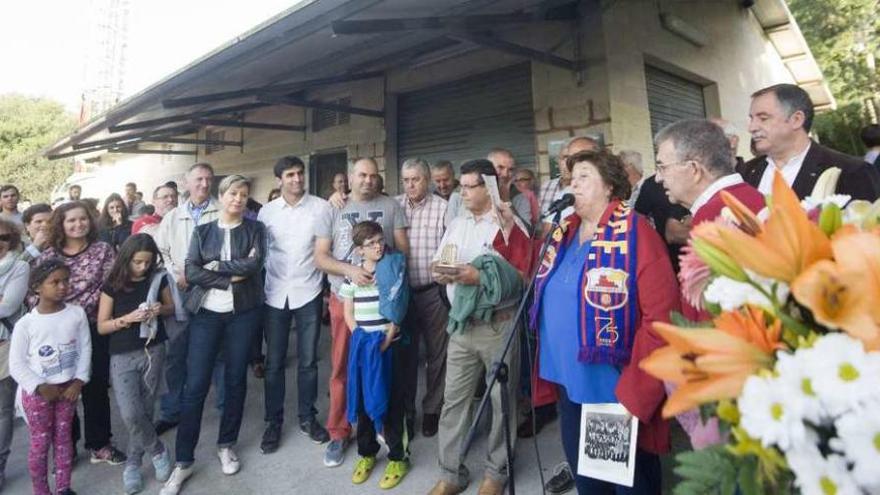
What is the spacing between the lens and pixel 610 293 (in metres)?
1.80

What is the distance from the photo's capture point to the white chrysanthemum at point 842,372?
2.00 feet

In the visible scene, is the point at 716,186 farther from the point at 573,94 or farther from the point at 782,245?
the point at 573,94

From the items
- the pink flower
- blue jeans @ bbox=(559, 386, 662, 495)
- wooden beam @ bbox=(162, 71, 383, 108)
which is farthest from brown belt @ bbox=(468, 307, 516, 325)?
wooden beam @ bbox=(162, 71, 383, 108)

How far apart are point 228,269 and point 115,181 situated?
525 inches

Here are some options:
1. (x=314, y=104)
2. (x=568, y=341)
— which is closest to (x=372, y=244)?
(x=568, y=341)

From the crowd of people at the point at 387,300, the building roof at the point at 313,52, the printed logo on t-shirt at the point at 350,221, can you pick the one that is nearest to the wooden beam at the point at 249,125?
the building roof at the point at 313,52

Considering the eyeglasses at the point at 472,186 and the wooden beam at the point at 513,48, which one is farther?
the wooden beam at the point at 513,48

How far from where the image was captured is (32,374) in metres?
2.82

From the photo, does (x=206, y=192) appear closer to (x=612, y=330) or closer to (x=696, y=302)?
(x=612, y=330)

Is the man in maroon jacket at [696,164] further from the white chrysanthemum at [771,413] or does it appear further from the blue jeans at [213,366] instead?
the blue jeans at [213,366]

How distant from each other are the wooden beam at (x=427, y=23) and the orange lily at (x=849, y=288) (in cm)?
337

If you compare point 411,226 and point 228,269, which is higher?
point 411,226

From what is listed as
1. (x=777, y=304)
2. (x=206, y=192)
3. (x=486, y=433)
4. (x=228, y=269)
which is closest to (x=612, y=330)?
(x=777, y=304)

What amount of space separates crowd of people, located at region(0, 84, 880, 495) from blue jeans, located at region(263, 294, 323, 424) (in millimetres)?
14
